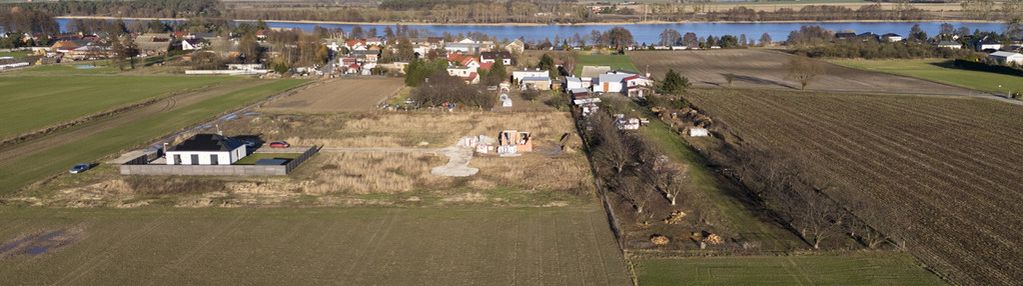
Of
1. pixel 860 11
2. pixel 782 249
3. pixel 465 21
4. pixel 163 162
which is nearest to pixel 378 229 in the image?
pixel 782 249

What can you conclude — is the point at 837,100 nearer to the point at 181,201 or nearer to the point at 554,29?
the point at 181,201

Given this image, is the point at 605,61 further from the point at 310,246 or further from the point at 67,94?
the point at 310,246

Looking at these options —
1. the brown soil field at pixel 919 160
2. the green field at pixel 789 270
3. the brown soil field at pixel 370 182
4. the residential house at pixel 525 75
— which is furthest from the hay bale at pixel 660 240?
the residential house at pixel 525 75

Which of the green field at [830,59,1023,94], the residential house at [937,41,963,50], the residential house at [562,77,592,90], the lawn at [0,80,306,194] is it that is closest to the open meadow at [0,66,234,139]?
the lawn at [0,80,306,194]

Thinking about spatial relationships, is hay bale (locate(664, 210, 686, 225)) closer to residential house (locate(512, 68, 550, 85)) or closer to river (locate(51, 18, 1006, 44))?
residential house (locate(512, 68, 550, 85))

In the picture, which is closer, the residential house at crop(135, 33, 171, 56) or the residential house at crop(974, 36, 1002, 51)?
the residential house at crop(974, 36, 1002, 51)

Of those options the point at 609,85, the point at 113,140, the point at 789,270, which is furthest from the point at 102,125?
the point at 789,270
